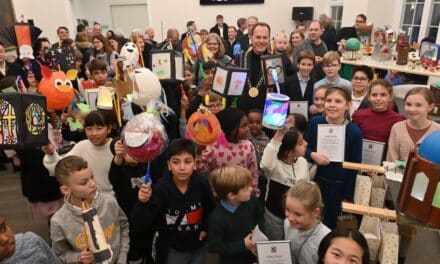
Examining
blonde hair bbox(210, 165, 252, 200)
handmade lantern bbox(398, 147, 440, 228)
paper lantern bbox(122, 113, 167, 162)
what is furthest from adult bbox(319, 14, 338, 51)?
handmade lantern bbox(398, 147, 440, 228)

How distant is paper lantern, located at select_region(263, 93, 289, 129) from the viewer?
1.96 m

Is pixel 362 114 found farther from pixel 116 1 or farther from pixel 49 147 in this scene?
pixel 116 1

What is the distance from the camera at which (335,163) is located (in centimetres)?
250

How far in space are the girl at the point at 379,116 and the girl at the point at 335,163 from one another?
34 centimetres

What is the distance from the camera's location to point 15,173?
468 cm

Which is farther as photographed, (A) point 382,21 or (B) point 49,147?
(A) point 382,21

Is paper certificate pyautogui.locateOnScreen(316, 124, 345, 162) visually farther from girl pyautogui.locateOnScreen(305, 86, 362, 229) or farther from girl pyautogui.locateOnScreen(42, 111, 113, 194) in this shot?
girl pyautogui.locateOnScreen(42, 111, 113, 194)

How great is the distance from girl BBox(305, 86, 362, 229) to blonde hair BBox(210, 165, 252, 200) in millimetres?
681

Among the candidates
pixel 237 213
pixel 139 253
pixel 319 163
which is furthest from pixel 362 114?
pixel 139 253

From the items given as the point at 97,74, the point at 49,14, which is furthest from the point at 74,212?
the point at 49,14

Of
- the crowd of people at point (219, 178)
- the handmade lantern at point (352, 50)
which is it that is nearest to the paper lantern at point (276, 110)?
the crowd of people at point (219, 178)

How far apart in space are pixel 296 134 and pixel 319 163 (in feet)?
1.00

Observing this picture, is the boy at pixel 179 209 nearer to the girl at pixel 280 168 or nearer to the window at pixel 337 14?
the girl at pixel 280 168

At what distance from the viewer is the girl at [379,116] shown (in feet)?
8.93
